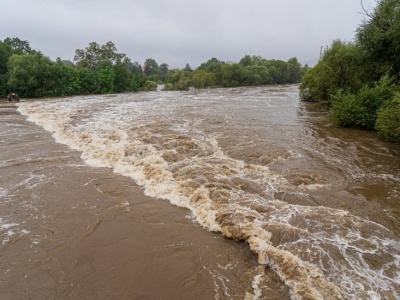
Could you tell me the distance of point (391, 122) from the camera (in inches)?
478

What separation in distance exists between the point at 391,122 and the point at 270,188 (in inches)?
335

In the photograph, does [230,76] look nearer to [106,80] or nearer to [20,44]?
[106,80]

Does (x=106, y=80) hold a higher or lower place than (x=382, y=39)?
lower

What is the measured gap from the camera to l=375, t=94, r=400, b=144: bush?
38.7ft

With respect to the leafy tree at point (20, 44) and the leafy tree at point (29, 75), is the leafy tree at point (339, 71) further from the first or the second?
Answer: the leafy tree at point (20, 44)

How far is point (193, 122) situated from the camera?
16.6m

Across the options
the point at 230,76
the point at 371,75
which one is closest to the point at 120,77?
the point at 230,76

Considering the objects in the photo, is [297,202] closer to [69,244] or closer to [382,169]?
[382,169]

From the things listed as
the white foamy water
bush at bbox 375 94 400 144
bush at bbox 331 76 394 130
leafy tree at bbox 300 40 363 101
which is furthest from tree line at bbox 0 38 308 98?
bush at bbox 375 94 400 144

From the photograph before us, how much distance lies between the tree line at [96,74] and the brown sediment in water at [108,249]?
34.6m

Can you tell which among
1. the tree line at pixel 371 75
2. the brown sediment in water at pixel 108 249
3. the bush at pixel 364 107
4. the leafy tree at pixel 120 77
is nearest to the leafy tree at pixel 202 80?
the leafy tree at pixel 120 77

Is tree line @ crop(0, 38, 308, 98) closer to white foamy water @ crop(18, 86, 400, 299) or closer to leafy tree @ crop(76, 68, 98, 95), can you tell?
leafy tree @ crop(76, 68, 98, 95)

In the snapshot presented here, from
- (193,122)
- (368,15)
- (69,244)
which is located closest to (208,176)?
(69,244)

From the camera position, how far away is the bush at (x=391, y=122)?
11.8m
